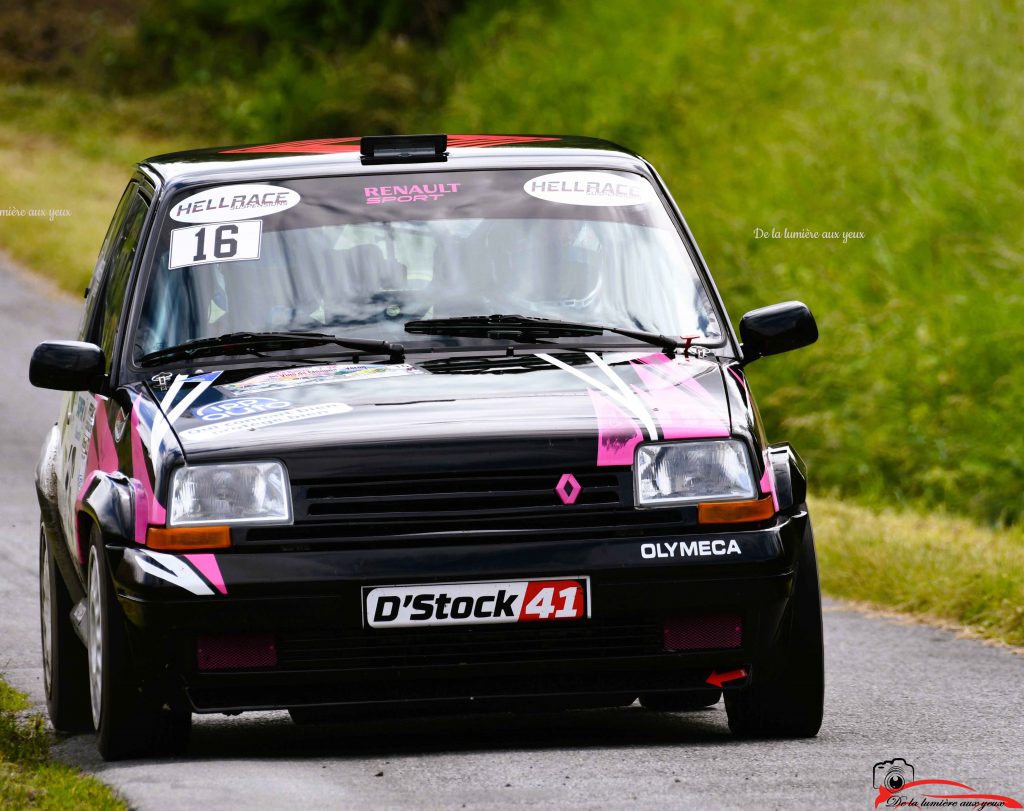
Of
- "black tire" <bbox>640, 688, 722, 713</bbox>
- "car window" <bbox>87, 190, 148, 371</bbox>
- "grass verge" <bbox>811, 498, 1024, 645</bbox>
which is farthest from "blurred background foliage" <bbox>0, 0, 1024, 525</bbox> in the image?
"car window" <bbox>87, 190, 148, 371</bbox>

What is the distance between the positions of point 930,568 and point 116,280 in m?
4.42

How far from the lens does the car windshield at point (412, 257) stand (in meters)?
6.38

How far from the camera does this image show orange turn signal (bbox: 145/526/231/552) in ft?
18.0

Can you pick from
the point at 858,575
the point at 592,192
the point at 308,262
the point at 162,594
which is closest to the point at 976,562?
the point at 858,575

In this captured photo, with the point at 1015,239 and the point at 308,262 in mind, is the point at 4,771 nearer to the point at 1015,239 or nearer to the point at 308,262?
the point at 308,262

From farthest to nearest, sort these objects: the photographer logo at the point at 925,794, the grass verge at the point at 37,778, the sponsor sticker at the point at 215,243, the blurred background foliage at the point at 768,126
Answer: the blurred background foliage at the point at 768,126, the sponsor sticker at the point at 215,243, the grass verge at the point at 37,778, the photographer logo at the point at 925,794

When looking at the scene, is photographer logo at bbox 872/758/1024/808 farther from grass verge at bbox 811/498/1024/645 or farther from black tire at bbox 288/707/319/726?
grass verge at bbox 811/498/1024/645

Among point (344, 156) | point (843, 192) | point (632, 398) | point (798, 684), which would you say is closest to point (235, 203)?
point (344, 156)

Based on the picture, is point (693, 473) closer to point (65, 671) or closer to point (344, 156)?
point (344, 156)

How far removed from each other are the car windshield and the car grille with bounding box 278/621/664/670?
108 cm

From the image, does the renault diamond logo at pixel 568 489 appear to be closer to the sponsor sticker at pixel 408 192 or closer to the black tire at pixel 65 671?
the sponsor sticker at pixel 408 192

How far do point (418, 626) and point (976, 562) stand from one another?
15.5 ft

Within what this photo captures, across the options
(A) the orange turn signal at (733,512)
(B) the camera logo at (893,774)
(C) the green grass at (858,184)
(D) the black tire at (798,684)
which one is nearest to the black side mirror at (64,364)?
(A) the orange turn signal at (733,512)

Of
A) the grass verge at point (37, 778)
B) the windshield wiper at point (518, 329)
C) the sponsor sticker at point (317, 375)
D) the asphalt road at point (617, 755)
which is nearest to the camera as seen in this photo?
the asphalt road at point (617, 755)
